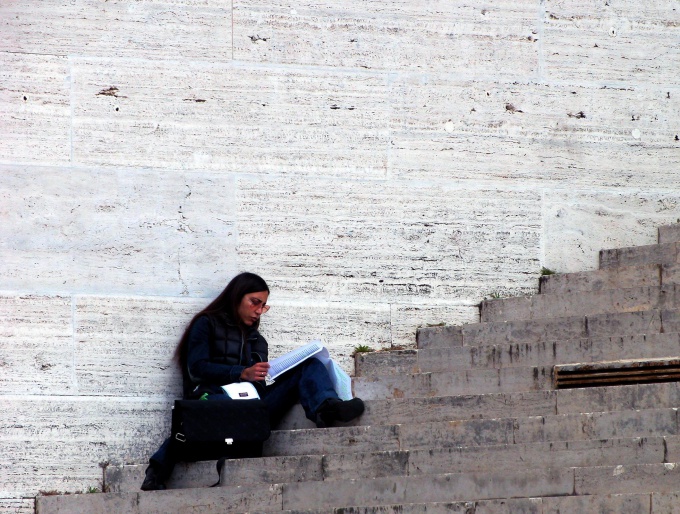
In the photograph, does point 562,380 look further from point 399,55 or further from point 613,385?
point 399,55

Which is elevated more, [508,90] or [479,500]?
[508,90]

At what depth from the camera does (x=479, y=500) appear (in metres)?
7.29

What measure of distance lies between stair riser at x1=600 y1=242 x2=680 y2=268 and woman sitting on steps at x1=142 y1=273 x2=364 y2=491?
230cm

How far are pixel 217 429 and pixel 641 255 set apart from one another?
3.11 meters

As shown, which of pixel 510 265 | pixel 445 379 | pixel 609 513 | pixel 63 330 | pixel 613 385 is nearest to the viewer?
pixel 609 513

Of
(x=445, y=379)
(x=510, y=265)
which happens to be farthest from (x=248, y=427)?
(x=510, y=265)

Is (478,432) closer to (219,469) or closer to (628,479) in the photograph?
(628,479)

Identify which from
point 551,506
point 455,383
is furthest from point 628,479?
point 455,383

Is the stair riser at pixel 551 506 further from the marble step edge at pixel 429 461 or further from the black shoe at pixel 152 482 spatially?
the black shoe at pixel 152 482

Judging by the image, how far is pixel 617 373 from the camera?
8.30 meters

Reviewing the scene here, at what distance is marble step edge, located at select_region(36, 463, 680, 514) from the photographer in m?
7.20

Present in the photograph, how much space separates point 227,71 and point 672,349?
11.7 feet

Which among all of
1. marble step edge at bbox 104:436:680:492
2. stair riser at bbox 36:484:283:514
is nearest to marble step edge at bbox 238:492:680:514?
marble step edge at bbox 104:436:680:492

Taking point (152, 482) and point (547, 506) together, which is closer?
point (547, 506)
